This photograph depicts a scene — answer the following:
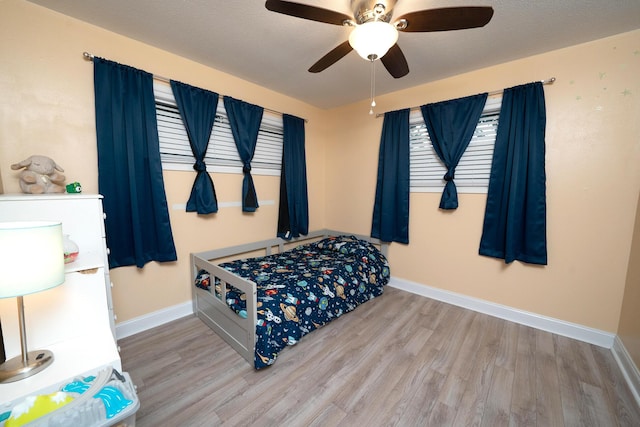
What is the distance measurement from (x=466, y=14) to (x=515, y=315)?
258 centimetres

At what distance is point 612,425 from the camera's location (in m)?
1.33

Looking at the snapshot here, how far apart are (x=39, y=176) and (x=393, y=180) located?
306cm

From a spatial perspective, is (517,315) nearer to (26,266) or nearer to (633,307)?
(633,307)

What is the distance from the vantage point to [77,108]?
182 centimetres

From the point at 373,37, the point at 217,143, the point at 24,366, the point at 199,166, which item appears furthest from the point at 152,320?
the point at 373,37

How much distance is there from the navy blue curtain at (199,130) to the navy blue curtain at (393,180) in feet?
6.49

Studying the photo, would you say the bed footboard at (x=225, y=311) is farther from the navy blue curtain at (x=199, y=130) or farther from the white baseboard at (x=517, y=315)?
the white baseboard at (x=517, y=315)

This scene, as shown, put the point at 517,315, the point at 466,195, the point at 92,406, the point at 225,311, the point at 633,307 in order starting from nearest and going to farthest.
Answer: the point at 92,406
the point at 633,307
the point at 225,311
the point at 517,315
the point at 466,195

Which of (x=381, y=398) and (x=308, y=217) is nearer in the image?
(x=381, y=398)

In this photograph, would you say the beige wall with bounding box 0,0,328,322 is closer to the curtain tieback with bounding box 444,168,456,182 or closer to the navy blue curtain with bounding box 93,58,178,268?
the navy blue curtain with bounding box 93,58,178,268

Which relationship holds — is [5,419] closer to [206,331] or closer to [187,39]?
[206,331]

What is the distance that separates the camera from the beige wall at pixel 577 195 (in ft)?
6.15

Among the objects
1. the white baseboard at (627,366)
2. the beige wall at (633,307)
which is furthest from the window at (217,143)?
the white baseboard at (627,366)

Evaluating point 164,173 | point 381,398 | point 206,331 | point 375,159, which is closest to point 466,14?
point 375,159
